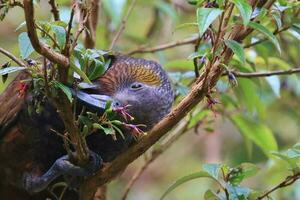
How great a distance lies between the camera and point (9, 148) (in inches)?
72.9

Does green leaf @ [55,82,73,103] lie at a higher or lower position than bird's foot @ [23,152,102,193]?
higher

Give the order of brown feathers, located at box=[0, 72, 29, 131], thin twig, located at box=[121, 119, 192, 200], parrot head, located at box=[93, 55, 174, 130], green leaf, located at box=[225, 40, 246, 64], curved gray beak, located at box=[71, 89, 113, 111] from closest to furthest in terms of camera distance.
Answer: green leaf, located at box=[225, 40, 246, 64], curved gray beak, located at box=[71, 89, 113, 111], parrot head, located at box=[93, 55, 174, 130], brown feathers, located at box=[0, 72, 29, 131], thin twig, located at box=[121, 119, 192, 200]

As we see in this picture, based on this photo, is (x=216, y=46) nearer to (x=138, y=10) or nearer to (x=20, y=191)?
(x=20, y=191)

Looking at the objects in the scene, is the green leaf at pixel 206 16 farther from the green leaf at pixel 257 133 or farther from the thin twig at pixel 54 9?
the green leaf at pixel 257 133

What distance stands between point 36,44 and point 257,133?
1222 mm

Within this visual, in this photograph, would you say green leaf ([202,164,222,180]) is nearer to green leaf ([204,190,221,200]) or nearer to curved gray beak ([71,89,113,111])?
green leaf ([204,190,221,200])

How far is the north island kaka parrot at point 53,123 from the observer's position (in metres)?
1.65

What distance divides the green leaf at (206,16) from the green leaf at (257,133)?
94 centimetres

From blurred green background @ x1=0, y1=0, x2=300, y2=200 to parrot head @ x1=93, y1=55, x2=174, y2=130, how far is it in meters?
0.16

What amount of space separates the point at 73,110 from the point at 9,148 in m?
0.63

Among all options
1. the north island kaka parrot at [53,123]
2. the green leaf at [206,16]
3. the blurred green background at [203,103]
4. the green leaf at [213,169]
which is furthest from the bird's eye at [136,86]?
the green leaf at [206,16]

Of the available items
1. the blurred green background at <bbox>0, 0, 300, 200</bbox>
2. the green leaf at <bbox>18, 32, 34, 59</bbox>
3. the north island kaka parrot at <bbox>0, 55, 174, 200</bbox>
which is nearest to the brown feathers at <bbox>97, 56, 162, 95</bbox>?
the north island kaka parrot at <bbox>0, 55, 174, 200</bbox>

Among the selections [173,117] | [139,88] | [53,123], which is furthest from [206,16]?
[53,123]

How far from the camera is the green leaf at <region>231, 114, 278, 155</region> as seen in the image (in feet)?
6.98
